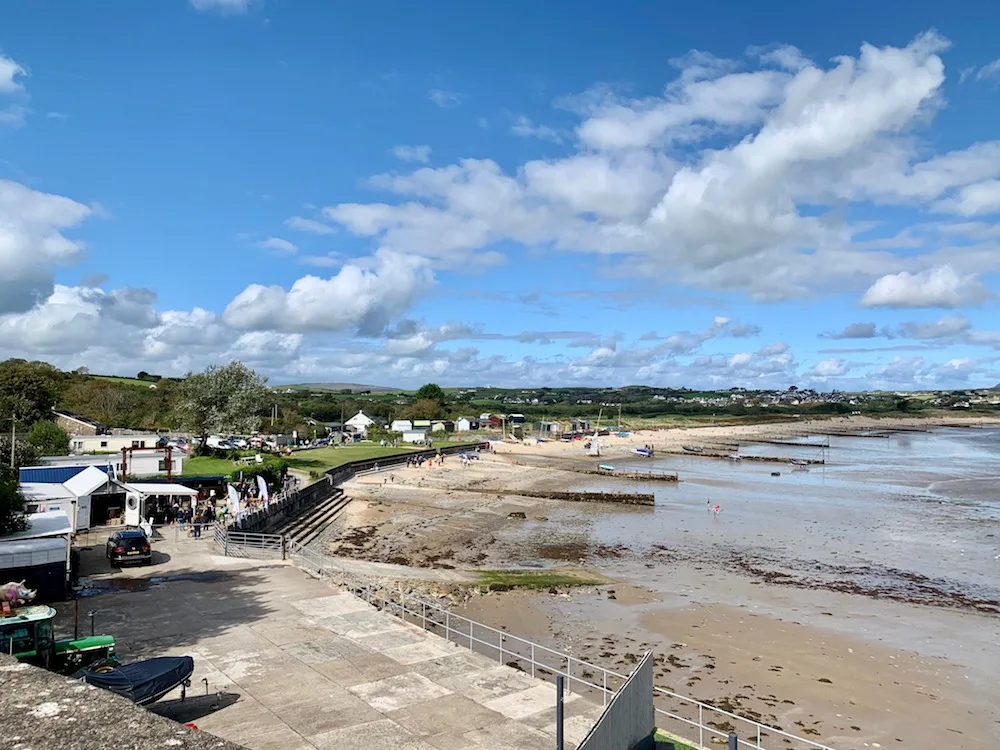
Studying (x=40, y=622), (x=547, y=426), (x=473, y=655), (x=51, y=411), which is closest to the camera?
(x=40, y=622)

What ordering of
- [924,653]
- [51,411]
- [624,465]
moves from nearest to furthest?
[924,653], [51,411], [624,465]

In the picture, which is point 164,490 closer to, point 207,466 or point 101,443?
point 207,466

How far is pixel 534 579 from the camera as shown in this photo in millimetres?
28656

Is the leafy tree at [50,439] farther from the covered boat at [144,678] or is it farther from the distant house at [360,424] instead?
the distant house at [360,424]

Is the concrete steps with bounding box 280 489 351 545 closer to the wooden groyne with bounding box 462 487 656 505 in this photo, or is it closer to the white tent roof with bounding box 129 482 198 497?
the white tent roof with bounding box 129 482 198 497

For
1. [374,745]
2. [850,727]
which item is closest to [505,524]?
[850,727]

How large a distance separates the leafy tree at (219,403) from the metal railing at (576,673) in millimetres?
30211

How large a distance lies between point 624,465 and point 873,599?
57203 millimetres

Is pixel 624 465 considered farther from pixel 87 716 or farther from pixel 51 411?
pixel 87 716

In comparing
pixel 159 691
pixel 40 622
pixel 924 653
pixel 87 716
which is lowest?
pixel 924 653

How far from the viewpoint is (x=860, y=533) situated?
41.3 m

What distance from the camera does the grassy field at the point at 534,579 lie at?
1083 inches

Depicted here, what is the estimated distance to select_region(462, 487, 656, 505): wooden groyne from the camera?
53.5 metres

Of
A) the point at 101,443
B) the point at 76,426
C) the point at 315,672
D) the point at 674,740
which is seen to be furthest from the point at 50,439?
the point at 674,740
